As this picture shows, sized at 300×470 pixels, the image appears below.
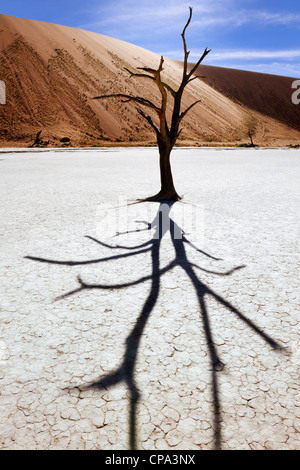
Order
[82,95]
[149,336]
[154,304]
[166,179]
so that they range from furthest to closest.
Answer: [82,95] → [166,179] → [154,304] → [149,336]

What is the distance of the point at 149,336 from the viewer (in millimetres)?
2492

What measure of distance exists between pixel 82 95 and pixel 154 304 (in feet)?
147

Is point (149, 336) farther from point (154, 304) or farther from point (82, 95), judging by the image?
point (82, 95)

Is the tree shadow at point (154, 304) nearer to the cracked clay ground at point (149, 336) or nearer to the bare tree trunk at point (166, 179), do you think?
the cracked clay ground at point (149, 336)

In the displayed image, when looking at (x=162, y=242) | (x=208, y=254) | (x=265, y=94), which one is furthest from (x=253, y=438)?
(x=265, y=94)

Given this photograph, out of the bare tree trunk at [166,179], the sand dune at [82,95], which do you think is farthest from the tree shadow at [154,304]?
the sand dune at [82,95]

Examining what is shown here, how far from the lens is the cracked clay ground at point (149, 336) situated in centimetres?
175

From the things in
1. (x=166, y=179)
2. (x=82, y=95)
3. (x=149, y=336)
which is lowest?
(x=149, y=336)

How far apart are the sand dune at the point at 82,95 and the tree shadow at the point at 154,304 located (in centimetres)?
3060

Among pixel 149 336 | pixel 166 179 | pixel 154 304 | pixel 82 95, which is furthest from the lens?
pixel 82 95

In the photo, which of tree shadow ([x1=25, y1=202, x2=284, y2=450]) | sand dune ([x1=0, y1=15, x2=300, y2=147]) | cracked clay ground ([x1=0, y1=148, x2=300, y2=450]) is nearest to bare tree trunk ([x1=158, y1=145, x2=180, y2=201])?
tree shadow ([x1=25, y1=202, x2=284, y2=450])

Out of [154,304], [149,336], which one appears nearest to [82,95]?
[154,304]

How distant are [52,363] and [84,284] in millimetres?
1195

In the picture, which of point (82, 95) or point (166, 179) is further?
point (82, 95)
